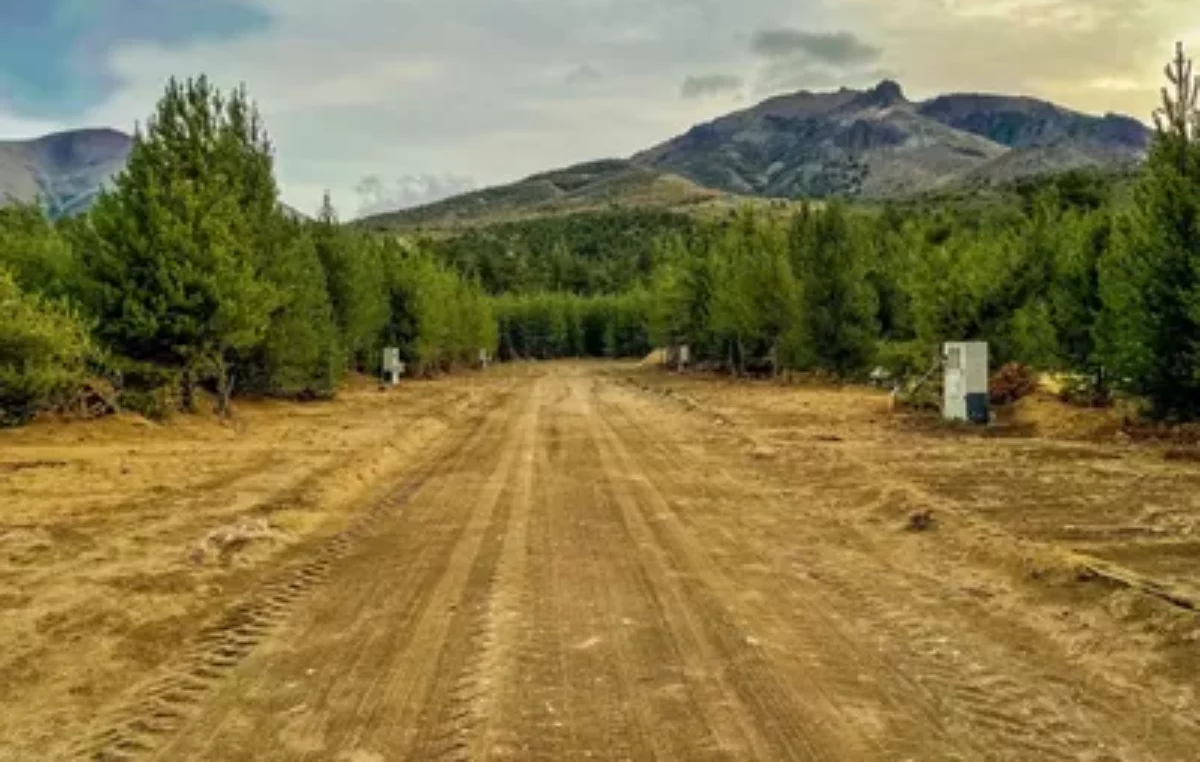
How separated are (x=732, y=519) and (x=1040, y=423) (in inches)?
539

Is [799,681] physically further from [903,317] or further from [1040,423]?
[903,317]

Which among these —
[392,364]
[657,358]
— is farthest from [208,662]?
[657,358]

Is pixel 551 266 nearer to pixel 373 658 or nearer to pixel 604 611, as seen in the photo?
pixel 604 611

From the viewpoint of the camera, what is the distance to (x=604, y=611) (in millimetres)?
8578

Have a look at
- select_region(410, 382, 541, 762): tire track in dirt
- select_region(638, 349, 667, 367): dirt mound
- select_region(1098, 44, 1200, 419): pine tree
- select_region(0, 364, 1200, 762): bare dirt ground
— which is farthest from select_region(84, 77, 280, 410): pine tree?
select_region(638, 349, 667, 367): dirt mound

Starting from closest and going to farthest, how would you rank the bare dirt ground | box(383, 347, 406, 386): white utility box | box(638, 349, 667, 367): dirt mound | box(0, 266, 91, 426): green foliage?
the bare dirt ground
box(0, 266, 91, 426): green foliage
box(383, 347, 406, 386): white utility box
box(638, 349, 667, 367): dirt mound

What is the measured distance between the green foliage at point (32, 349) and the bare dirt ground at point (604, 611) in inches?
214

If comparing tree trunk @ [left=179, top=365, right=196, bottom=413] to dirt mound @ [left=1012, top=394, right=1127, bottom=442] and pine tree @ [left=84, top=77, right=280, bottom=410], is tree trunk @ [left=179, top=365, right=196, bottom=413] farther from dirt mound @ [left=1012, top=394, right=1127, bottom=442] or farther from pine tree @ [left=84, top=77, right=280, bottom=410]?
dirt mound @ [left=1012, top=394, right=1127, bottom=442]

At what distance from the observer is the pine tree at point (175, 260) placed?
26062mm

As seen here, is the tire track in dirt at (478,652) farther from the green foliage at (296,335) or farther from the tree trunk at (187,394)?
the green foliage at (296,335)

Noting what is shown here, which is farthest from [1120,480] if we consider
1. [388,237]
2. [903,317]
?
[388,237]

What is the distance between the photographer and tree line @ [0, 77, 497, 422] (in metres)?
23.8

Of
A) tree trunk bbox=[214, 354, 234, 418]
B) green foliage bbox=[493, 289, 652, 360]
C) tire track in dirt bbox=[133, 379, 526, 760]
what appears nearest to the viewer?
tire track in dirt bbox=[133, 379, 526, 760]

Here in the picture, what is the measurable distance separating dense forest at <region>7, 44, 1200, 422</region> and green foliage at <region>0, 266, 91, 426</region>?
0.15 feet
